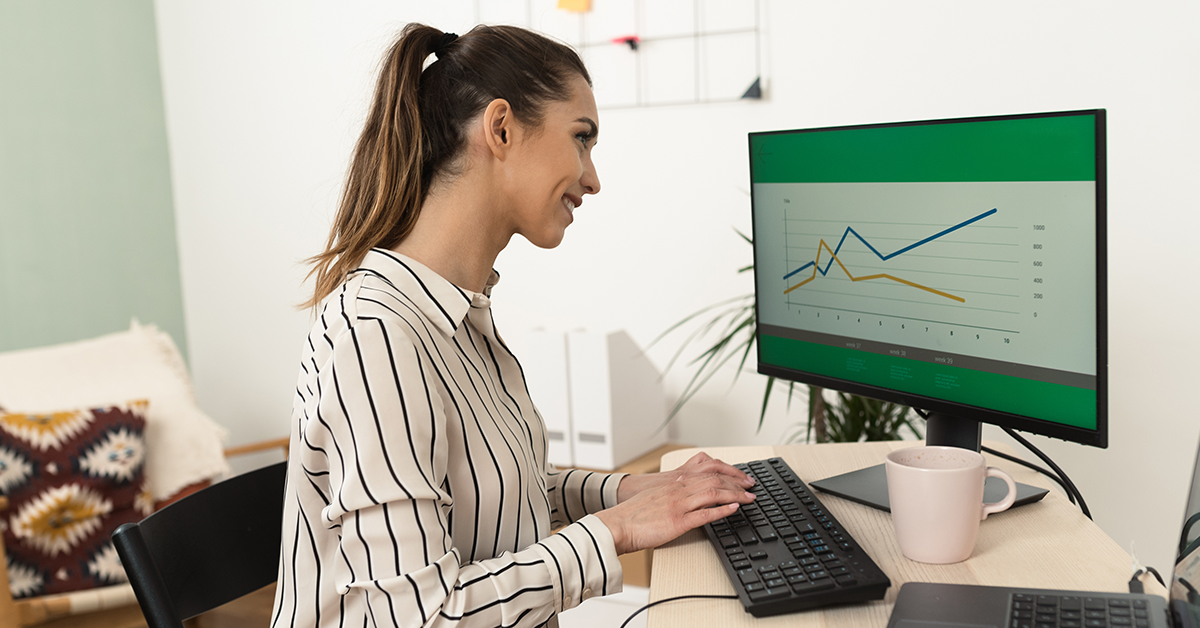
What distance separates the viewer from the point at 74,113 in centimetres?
Answer: 275

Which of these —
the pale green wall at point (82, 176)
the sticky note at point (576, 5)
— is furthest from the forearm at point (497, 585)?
the pale green wall at point (82, 176)

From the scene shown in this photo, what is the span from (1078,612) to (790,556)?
237mm

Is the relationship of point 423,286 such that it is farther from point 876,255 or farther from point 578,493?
point 876,255

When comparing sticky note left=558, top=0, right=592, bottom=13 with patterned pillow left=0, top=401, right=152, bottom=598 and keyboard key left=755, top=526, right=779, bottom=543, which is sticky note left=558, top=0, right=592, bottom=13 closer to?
patterned pillow left=0, top=401, right=152, bottom=598

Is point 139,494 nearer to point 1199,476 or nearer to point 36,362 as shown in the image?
point 36,362

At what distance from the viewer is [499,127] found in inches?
38.4

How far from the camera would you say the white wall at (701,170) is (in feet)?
5.73

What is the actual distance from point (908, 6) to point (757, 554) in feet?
5.07

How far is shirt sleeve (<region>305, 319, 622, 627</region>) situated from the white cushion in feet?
5.55

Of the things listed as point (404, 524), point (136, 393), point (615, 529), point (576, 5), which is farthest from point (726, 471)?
point (136, 393)

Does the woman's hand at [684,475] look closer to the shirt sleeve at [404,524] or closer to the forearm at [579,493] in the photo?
the forearm at [579,493]

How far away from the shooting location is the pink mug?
0.79 m

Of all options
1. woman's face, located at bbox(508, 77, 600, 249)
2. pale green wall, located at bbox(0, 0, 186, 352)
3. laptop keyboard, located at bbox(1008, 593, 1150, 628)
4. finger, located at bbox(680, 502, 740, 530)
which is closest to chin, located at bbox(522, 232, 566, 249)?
woman's face, located at bbox(508, 77, 600, 249)

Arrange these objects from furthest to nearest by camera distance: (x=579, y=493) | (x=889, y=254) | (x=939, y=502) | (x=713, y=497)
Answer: (x=579, y=493) → (x=889, y=254) → (x=713, y=497) → (x=939, y=502)
